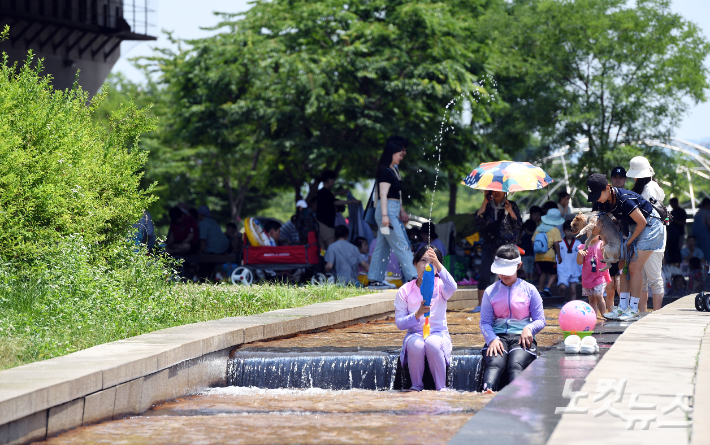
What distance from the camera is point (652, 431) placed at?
386 centimetres

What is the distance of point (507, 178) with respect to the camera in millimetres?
10727

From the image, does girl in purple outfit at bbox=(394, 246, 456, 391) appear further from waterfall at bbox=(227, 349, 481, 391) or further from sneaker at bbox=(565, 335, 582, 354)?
sneaker at bbox=(565, 335, 582, 354)

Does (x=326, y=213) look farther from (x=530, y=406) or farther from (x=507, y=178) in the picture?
(x=530, y=406)

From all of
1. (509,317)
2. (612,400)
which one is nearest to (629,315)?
(509,317)

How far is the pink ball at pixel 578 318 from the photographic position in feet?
23.1

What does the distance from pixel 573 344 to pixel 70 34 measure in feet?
82.8

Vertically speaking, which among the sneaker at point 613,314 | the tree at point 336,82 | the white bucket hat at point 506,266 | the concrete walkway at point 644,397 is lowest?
the sneaker at point 613,314

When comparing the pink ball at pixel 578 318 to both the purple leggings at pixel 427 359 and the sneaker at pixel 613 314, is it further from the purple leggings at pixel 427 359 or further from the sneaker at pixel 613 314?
the sneaker at pixel 613 314

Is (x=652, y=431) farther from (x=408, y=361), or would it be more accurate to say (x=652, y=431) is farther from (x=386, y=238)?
(x=386, y=238)

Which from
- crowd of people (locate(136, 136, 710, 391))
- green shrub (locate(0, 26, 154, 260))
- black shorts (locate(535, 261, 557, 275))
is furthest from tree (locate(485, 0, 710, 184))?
green shrub (locate(0, 26, 154, 260))

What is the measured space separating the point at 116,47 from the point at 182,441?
2848 centimetres

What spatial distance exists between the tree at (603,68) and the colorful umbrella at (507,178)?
16135mm

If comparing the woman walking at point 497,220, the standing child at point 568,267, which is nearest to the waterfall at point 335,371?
the woman walking at point 497,220

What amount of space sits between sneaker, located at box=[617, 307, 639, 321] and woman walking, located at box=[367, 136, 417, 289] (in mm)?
3357
